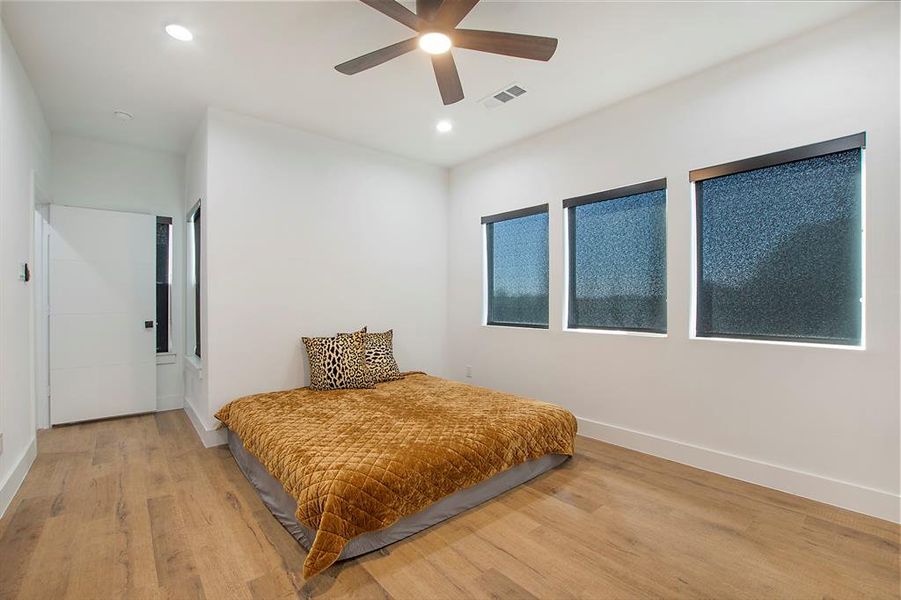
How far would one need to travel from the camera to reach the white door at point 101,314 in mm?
4039

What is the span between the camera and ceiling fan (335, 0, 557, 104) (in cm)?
198

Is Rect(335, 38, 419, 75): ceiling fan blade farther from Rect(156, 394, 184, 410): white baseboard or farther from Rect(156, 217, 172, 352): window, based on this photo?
Rect(156, 394, 184, 410): white baseboard

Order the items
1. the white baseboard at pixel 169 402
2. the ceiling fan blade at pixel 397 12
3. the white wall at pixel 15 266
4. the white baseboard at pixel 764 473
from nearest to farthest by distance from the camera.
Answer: the ceiling fan blade at pixel 397 12 → the white baseboard at pixel 764 473 → the white wall at pixel 15 266 → the white baseboard at pixel 169 402

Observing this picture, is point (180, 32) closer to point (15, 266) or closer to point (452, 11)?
point (452, 11)

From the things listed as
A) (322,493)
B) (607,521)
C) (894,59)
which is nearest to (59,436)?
(322,493)

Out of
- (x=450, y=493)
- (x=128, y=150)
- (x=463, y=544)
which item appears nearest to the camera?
(x=463, y=544)

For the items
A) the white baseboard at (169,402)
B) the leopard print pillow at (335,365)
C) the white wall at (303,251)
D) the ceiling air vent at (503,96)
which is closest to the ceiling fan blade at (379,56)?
the ceiling air vent at (503,96)

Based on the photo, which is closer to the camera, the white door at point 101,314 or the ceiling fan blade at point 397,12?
the ceiling fan blade at point 397,12

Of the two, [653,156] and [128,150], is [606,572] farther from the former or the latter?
[128,150]

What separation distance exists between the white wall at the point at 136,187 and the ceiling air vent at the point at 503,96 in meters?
3.44

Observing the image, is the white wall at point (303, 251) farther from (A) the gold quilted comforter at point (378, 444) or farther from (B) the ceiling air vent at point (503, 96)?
(B) the ceiling air vent at point (503, 96)

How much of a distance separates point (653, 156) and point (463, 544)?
2.96 metres

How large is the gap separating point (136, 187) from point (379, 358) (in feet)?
10.2

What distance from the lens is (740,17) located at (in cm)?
238
